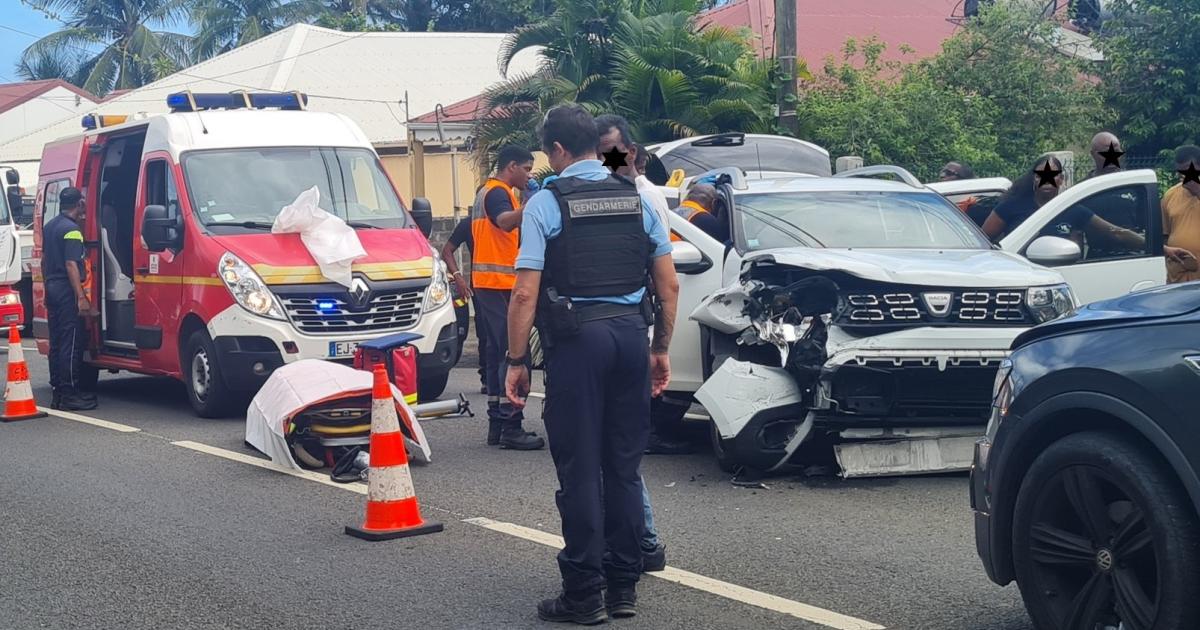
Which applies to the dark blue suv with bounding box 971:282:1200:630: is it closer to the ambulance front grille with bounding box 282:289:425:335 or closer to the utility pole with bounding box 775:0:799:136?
the ambulance front grille with bounding box 282:289:425:335

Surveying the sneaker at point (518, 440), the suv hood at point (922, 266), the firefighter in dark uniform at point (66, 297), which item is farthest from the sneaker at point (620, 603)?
the firefighter in dark uniform at point (66, 297)

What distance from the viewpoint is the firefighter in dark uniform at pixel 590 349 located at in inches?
216

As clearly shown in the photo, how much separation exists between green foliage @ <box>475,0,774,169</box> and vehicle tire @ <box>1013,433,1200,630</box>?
13984 millimetres

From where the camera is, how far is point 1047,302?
7.85m

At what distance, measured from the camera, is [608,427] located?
18.3ft

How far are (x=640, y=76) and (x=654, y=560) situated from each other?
12.9m

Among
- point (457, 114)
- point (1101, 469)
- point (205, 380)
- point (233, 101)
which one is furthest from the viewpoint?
point (457, 114)

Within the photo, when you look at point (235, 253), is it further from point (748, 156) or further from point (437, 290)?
point (748, 156)

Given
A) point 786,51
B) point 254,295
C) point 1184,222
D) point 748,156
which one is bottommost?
point 254,295

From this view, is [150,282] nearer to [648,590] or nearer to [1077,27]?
[648,590]

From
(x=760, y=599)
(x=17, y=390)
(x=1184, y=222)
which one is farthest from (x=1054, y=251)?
(x=17, y=390)

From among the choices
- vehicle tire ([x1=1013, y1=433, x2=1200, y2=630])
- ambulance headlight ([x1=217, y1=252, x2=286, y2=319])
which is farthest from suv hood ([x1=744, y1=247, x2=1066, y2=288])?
ambulance headlight ([x1=217, y1=252, x2=286, y2=319])

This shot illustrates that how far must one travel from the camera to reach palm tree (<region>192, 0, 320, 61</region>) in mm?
52188

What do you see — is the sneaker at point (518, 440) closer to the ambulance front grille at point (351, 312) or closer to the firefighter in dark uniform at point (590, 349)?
the ambulance front grille at point (351, 312)
